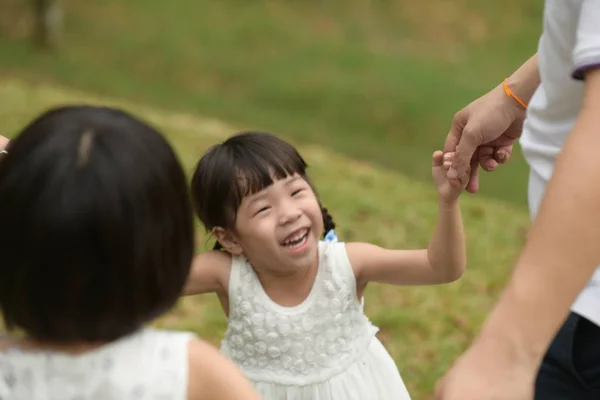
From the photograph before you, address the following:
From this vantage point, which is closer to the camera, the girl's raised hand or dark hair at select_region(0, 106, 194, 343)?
dark hair at select_region(0, 106, 194, 343)

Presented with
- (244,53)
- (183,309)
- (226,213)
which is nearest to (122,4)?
(244,53)

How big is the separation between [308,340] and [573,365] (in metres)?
0.80

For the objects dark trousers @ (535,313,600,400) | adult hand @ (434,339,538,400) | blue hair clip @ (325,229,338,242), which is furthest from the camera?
blue hair clip @ (325,229,338,242)

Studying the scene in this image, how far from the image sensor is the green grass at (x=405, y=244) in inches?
172

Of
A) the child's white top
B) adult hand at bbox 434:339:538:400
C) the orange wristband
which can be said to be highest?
the orange wristband

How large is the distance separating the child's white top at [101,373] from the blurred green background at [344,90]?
8.81 ft

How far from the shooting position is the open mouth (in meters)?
2.21

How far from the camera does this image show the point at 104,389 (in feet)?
4.71

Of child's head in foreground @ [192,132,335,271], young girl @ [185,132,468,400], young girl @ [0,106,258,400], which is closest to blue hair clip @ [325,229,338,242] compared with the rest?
young girl @ [185,132,468,400]

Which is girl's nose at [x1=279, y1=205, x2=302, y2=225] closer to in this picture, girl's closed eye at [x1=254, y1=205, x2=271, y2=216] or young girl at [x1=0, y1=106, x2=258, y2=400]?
girl's closed eye at [x1=254, y1=205, x2=271, y2=216]

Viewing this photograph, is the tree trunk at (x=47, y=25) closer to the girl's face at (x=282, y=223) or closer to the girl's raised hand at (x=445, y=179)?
the girl's face at (x=282, y=223)

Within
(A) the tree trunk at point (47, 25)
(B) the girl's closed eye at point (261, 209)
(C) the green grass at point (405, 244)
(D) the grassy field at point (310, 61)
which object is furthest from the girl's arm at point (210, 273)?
(A) the tree trunk at point (47, 25)

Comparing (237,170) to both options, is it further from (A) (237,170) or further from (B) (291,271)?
(B) (291,271)

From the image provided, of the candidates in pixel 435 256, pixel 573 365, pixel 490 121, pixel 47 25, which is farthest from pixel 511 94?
pixel 47 25
